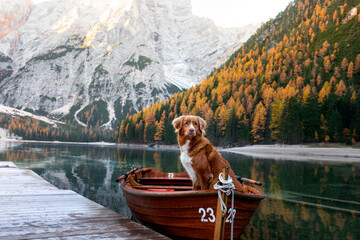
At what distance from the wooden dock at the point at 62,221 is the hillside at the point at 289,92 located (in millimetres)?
74115

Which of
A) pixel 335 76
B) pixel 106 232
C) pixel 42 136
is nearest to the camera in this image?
pixel 106 232

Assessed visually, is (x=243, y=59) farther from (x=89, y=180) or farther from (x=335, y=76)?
(x=89, y=180)

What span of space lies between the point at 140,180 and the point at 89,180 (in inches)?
443

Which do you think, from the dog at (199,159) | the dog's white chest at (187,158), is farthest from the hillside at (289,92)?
the dog's white chest at (187,158)

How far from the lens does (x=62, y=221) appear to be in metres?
6.91

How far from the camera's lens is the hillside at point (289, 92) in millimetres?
75375

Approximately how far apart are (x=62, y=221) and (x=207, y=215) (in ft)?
12.9

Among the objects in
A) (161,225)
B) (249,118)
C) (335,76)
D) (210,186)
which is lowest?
(161,225)

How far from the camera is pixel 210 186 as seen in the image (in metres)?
6.58

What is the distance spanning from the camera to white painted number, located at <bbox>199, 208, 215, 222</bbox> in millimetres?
6406

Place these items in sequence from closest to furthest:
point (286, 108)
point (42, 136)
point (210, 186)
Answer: point (210, 186), point (286, 108), point (42, 136)

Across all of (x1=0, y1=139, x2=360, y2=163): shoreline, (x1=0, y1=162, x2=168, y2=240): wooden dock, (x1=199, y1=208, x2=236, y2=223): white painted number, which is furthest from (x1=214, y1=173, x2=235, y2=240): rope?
(x1=0, y1=139, x2=360, y2=163): shoreline

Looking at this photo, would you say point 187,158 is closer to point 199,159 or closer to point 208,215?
point 199,159

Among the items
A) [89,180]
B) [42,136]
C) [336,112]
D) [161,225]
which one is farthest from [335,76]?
[42,136]
